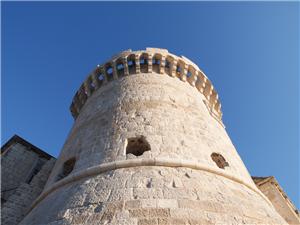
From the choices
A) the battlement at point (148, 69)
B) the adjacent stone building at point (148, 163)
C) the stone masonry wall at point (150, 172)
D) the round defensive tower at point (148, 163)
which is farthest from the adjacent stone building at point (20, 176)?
the battlement at point (148, 69)

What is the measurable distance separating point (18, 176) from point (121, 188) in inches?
272

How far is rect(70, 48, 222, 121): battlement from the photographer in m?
7.96

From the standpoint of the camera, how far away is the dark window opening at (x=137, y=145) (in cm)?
523

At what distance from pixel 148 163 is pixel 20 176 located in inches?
267

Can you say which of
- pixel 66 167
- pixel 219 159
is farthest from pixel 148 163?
pixel 66 167

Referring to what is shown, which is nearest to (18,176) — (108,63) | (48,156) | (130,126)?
(48,156)

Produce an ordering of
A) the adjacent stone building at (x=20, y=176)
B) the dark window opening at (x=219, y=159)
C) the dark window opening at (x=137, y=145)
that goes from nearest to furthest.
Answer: the dark window opening at (x=137, y=145), the dark window opening at (x=219, y=159), the adjacent stone building at (x=20, y=176)

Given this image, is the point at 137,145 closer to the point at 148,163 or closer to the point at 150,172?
the point at 148,163

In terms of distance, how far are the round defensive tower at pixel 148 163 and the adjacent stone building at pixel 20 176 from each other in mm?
1680

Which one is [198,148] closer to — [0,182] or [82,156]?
[82,156]

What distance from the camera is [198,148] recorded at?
5.17 meters

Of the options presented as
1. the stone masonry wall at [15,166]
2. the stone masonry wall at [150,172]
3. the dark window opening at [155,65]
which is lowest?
the stone masonry wall at [150,172]

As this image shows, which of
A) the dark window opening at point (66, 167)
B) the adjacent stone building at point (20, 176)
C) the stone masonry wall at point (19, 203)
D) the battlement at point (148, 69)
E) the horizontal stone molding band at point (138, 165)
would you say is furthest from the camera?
the battlement at point (148, 69)

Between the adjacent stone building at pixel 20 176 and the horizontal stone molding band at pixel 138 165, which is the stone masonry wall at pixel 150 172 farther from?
the adjacent stone building at pixel 20 176
